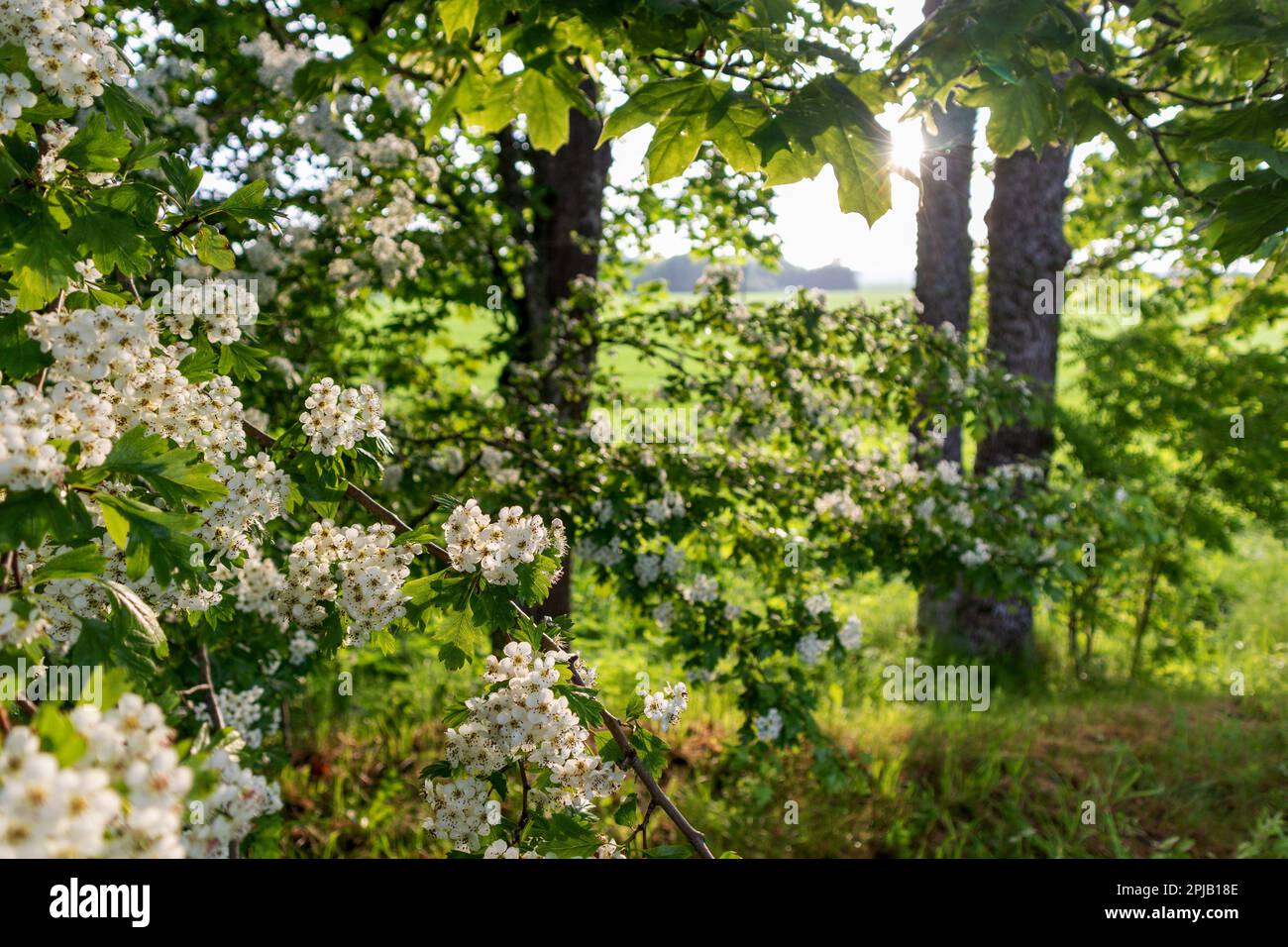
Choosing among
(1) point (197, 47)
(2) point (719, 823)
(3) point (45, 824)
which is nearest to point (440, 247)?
(1) point (197, 47)

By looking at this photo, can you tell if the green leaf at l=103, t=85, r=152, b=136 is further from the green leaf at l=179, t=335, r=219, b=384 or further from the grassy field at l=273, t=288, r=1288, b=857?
the grassy field at l=273, t=288, r=1288, b=857

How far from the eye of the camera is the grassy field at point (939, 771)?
4.79 m

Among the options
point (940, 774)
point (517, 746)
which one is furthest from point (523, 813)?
point (940, 774)

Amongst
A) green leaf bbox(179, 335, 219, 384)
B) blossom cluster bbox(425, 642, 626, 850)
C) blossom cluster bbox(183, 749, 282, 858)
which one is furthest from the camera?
green leaf bbox(179, 335, 219, 384)

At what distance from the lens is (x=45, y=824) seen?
83cm

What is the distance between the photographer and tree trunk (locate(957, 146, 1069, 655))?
6.76m

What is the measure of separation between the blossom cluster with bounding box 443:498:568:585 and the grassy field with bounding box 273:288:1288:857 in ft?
7.89

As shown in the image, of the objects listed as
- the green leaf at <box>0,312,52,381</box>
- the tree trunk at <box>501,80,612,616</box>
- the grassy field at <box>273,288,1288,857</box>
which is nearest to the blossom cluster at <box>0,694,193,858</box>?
the green leaf at <box>0,312,52,381</box>

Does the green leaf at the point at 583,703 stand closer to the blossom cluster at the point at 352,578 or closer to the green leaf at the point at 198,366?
the blossom cluster at the point at 352,578

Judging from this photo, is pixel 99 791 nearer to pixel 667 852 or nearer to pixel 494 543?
pixel 494 543

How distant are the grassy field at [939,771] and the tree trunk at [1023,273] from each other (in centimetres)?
126

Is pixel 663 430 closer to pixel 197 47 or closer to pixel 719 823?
pixel 719 823

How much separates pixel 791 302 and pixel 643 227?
6.43ft

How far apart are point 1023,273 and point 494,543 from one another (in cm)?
620
